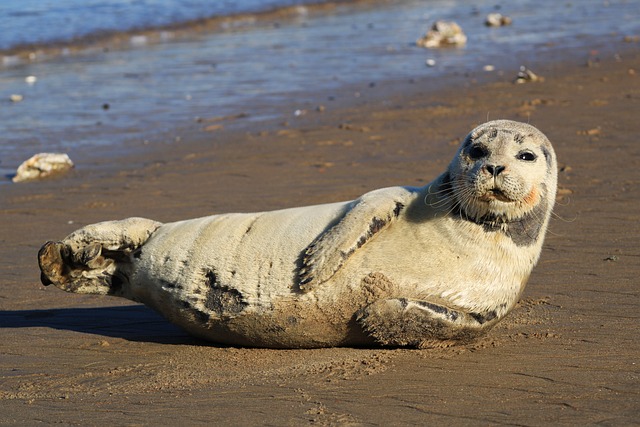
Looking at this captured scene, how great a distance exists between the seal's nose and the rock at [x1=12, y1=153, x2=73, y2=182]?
5852 mm

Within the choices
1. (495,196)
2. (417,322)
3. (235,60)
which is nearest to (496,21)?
(235,60)

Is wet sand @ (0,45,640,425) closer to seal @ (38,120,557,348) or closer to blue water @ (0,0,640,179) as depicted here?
seal @ (38,120,557,348)

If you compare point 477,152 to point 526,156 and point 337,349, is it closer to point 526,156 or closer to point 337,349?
point 526,156

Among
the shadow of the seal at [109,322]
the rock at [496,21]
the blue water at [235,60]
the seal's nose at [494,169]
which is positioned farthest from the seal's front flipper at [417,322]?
the rock at [496,21]

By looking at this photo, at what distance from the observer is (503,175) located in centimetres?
510

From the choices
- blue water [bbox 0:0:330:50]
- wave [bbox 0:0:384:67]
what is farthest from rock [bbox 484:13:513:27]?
blue water [bbox 0:0:330:50]

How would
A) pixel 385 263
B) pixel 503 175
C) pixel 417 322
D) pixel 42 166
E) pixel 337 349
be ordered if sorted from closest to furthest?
pixel 503 175 < pixel 417 322 < pixel 385 263 < pixel 337 349 < pixel 42 166

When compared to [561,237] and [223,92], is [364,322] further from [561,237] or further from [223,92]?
[223,92]

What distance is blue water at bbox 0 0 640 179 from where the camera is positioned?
39.8ft

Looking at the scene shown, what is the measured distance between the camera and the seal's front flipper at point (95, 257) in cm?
610

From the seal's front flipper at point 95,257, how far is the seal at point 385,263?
0.39 metres

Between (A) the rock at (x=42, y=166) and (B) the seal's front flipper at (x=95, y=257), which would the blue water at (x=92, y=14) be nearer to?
(A) the rock at (x=42, y=166)

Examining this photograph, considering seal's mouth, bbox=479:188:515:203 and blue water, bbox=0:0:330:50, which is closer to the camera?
seal's mouth, bbox=479:188:515:203

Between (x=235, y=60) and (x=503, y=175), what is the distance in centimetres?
1147
